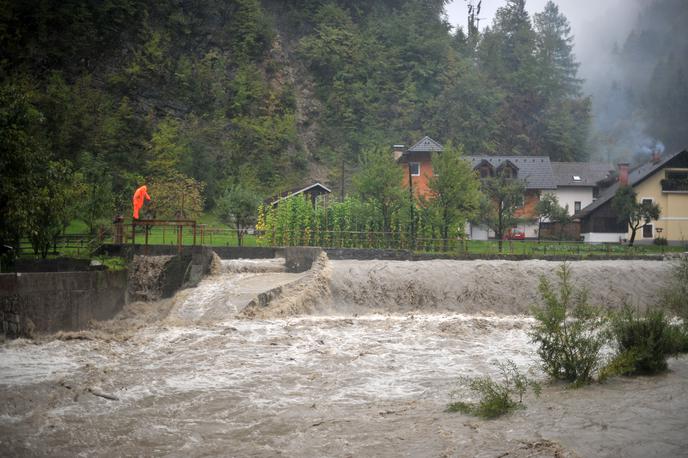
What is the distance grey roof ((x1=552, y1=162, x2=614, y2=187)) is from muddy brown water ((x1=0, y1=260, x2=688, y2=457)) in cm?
4030

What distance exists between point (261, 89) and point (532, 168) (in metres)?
26.4

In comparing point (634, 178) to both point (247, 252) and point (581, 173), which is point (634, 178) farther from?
point (247, 252)

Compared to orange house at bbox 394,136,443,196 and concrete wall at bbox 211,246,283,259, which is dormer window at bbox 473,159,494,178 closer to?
orange house at bbox 394,136,443,196

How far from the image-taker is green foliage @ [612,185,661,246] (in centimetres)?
4378

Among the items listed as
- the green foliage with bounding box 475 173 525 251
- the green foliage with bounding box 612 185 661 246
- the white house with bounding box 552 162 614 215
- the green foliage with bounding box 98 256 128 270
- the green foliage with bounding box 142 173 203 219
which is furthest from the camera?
the white house with bounding box 552 162 614 215

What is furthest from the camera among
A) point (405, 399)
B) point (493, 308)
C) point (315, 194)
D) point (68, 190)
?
point (315, 194)

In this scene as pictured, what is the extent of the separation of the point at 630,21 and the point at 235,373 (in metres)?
141

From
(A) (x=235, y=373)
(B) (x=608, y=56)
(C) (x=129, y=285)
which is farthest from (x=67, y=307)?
(B) (x=608, y=56)

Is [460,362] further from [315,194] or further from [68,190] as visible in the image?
[315,194]

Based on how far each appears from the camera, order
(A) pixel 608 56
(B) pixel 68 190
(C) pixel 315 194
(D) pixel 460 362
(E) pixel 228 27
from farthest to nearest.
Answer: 1. (A) pixel 608 56
2. (E) pixel 228 27
3. (C) pixel 315 194
4. (B) pixel 68 190
5. (D) pixel 460 362

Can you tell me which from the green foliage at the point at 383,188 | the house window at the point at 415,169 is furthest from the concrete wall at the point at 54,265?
the house window at the point at 415,169

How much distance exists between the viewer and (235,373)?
13.9 m

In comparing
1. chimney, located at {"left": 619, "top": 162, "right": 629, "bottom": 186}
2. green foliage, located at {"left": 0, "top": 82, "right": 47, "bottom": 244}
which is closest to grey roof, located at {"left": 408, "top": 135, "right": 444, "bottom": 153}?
chimney, located at {"left": 619, "top": 162, "right": 629, "bottom": 186}

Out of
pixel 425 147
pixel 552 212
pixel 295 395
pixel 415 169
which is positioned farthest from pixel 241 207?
pixel 295 395
